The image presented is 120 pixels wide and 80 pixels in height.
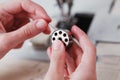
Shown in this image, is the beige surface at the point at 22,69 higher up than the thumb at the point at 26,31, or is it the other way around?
the thumb at the point at 26,31

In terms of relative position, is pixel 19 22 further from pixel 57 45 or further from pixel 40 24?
pixel 57 45

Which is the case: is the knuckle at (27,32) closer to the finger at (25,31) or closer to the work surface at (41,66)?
the finger at (25,31)

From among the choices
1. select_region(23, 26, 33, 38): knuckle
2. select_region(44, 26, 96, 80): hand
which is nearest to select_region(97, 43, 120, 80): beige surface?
select_region(44, 26, 96, 80): hand

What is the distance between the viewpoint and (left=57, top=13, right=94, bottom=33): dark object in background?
98 cm

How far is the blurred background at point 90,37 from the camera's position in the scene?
775 millimetres

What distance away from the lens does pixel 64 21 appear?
3.23 feet

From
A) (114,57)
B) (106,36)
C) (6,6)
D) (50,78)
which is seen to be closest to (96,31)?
(106,36)

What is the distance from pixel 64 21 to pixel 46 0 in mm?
219

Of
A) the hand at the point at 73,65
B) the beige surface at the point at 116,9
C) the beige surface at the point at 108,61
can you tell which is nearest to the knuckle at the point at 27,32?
the hand at the point at 73,65

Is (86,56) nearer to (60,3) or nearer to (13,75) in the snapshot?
(13,75)

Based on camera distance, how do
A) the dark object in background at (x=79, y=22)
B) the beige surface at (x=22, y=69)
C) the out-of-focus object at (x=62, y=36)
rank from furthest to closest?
1. the dark object in background at (x=79, y=22)
2. the beige surface at (x=22, y=69)
3. the out-of-focus object at (x=62, y=36)

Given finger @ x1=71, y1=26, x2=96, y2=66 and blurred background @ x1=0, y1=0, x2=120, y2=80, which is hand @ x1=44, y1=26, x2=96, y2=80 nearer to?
finger @ x1=71, y1=26, x2=96, y2=66

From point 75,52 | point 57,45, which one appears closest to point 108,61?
point 75,52

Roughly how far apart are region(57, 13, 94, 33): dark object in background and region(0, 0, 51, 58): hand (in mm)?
153
